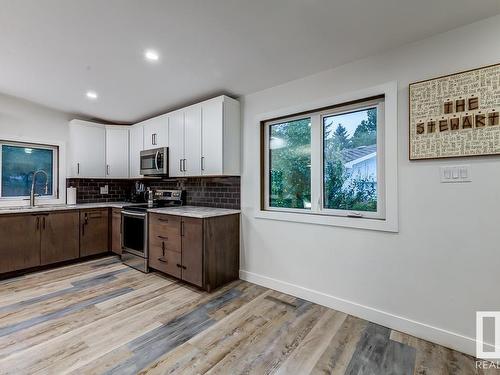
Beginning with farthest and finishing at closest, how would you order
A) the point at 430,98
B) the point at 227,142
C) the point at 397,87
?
the point at 227,142 → the point at 397,87 → the point at 430,98

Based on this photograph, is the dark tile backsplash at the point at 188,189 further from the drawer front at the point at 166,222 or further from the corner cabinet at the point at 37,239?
the corner cabinet at the point at 37,239

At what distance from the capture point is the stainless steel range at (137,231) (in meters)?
3.33

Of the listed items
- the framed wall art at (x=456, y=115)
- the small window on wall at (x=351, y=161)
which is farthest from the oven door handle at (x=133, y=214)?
the framed wall art at (x=456, y=115)

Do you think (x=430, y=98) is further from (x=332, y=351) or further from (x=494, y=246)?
(x=332, y=351)

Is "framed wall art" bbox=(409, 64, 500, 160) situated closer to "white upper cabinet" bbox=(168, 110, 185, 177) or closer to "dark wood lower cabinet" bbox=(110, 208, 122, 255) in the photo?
"white upper cabinet" bbox=(168, 110, 185, 177)

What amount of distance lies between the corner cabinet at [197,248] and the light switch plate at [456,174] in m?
2.11

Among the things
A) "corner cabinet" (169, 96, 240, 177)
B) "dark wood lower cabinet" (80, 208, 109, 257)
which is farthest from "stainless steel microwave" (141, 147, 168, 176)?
"dark wood lower cabinet" (80, 208, 109, 257)

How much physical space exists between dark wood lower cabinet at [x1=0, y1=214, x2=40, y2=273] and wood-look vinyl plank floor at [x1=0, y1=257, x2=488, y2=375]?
430 mm

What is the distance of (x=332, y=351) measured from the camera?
1.78 metres

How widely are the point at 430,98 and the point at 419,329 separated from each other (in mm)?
1801

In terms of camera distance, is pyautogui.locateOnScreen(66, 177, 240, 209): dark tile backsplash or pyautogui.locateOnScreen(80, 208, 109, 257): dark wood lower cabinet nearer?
pyautogui.locateOnScreen(66, 177, 240, 209): dark tile backsplash

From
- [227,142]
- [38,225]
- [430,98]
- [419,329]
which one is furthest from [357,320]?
[38,225]

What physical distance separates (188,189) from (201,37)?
2.30 m

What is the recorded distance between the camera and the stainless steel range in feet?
10.9
